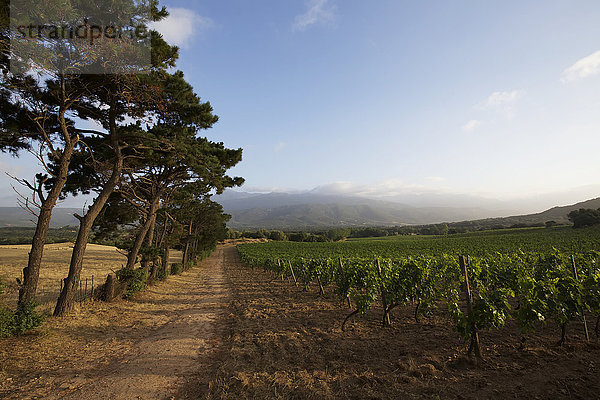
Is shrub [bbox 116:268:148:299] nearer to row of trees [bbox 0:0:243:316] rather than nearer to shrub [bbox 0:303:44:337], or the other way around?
row of trees [bbox 0:0:243:316]

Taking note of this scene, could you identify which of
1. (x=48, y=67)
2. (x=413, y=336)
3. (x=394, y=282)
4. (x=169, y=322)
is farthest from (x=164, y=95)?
(x=413, y=336)

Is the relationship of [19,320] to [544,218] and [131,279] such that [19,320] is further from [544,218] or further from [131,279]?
[544,218]

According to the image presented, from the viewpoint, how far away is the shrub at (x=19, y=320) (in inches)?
222

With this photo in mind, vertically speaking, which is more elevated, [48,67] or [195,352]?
[48,67]

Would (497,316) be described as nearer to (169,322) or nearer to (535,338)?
(535,338)

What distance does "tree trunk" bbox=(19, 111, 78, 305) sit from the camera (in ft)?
22.3

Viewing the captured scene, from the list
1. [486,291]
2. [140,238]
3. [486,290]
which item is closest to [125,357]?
[140,238]

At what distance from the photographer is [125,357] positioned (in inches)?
222

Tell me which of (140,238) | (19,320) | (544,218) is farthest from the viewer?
(544,218)

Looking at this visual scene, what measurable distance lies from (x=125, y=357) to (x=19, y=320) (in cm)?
301

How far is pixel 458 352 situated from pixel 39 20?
13.1 m

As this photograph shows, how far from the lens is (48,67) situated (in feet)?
22.2

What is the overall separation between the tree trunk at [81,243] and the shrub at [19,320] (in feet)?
5.32

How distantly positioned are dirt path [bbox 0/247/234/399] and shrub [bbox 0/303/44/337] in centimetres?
35
